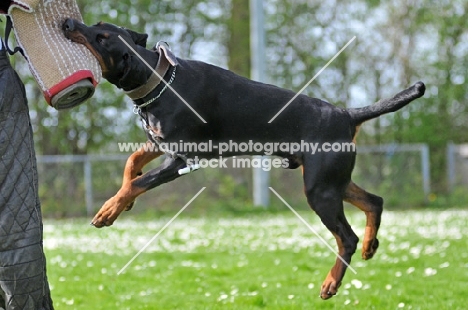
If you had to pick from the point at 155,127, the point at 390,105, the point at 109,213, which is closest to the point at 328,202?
the point at 390,105

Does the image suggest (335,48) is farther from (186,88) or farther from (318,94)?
(186,88)

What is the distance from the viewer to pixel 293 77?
59.5ft

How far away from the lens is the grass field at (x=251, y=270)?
494cm

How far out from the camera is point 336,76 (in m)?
17.9

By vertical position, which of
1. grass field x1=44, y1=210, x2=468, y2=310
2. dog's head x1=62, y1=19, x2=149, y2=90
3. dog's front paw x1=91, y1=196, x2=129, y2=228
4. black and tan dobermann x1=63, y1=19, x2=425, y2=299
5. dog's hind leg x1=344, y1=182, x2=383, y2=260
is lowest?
grass field x1=44, y1=210, x2=468, y2=310

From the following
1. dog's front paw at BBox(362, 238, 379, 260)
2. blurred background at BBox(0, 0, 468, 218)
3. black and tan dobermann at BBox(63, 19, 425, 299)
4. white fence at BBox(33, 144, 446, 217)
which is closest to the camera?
black and tan dobermann at BBox(63, 19, 425, 299)

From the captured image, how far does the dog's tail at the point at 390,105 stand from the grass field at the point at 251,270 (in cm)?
123

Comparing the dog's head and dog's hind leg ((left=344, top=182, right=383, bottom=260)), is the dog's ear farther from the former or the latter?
dog's hind leg ((left=344, top=182, right=383, bottom=260))

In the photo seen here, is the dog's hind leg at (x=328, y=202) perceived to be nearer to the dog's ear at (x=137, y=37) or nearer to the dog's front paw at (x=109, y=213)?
the dog's front paw at (x=109, y=213)

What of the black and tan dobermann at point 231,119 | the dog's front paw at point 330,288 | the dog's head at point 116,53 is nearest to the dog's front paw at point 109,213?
the black and tan dobermann at point 231,119

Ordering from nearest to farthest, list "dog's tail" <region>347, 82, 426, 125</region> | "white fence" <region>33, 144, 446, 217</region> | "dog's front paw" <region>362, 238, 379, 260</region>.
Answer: "dog's tail" <region>347, 82, 426, 125</region>
"dog's front paw" <region>362, 238, 379, 260</region>
"white fence" <region>33, 144, 446, 217</region>

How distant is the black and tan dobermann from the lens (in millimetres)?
3914

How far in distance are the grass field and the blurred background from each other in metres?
5.97

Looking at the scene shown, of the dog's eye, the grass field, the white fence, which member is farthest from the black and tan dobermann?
the white fence
